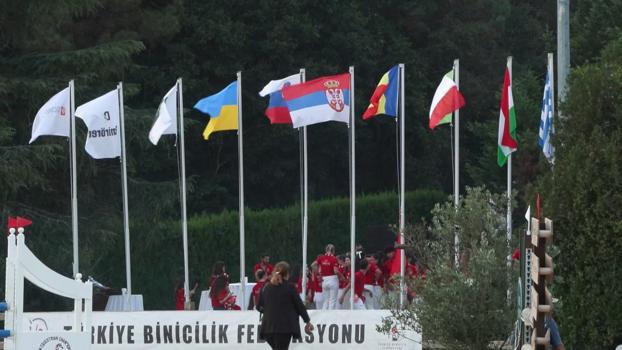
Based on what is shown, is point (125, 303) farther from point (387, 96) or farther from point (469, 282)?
point (469, 282)

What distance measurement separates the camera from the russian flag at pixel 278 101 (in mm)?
27839

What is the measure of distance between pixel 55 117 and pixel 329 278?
661 cm

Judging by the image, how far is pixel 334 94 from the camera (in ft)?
89.0

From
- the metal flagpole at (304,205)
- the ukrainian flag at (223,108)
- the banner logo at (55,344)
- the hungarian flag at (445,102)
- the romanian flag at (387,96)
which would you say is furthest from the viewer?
the ukrainian flag at (223,108)

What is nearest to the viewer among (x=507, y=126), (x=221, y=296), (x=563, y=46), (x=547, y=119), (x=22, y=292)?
(x=22, y=292)

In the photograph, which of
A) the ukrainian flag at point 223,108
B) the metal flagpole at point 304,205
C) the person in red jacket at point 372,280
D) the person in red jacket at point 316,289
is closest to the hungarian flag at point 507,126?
the metal flagpole at point 304,205

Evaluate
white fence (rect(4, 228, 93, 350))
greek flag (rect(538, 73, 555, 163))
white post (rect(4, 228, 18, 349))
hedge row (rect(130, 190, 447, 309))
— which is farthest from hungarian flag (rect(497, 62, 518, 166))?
hedge row (rect(130, 190, 447, 309))

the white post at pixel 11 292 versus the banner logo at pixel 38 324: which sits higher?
the white post at pixel 11 292

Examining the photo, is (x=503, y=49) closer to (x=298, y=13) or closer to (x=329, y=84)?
(x=298, y=13)

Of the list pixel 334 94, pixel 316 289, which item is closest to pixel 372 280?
pixel 316 289

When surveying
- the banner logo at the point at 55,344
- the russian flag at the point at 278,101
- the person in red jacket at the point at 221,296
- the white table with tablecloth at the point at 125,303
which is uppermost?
the russian flag at the point at 278,101

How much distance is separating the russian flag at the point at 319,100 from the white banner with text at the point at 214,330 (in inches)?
198

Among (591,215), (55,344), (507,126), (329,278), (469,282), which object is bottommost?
(329,278)

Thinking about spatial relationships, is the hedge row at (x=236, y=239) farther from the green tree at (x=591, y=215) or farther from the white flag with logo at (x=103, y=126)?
the green tree at (x=591, y=215)
